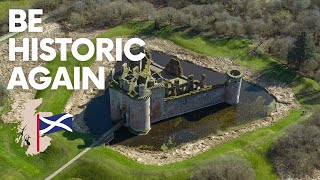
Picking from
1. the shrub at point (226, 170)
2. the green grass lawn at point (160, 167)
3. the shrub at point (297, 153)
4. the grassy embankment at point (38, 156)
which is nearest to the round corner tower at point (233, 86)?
the green grass lawn at point (160, 167)

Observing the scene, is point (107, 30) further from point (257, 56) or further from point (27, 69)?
point (257, 56)

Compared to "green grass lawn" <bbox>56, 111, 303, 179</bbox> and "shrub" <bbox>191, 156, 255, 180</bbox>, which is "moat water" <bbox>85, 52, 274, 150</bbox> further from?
"shrub" <bbox>191, 156, 255, 180</bbox>

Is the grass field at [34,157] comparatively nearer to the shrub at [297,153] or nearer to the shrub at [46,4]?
the shrub at [297,153]

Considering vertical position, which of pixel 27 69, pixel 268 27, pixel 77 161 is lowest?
pixel 77 161

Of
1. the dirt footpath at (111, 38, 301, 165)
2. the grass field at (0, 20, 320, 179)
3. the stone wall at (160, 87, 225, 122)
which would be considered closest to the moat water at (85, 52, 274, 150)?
the stone wall at (160, 87, 225, 122)

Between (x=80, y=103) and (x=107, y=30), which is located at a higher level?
(x=107, y=30)

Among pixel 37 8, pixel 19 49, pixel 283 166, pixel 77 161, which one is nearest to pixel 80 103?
pixel 77 161

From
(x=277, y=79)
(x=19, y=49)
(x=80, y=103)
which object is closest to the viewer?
(x=80, y=103)

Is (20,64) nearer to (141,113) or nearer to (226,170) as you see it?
(141,113)
